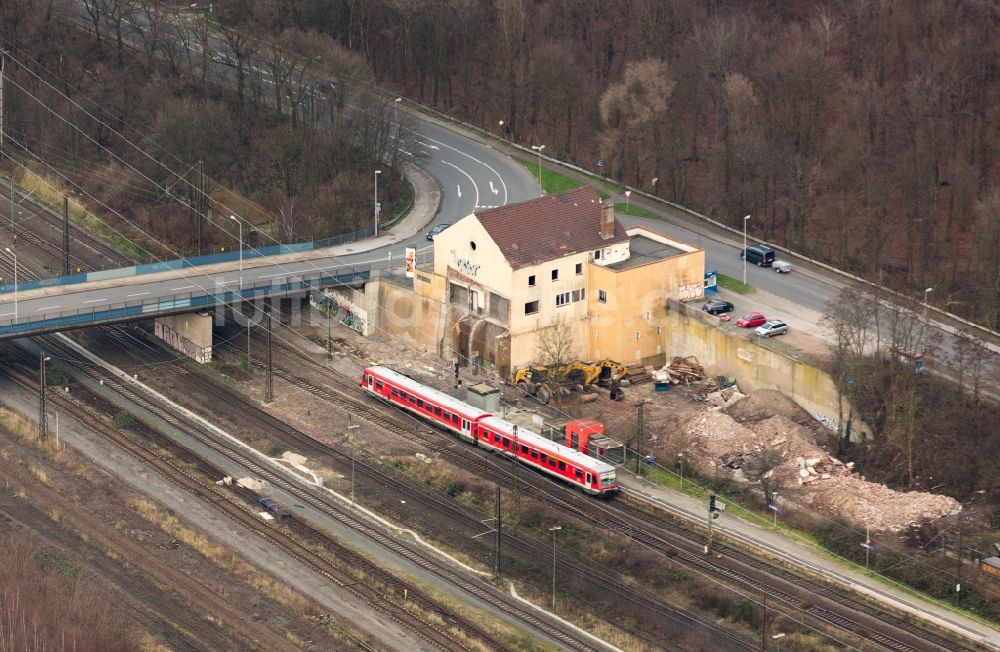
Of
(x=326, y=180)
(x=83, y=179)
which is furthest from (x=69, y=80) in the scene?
(x=326, y=180)

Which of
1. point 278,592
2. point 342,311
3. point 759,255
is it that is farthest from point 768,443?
point 342,311

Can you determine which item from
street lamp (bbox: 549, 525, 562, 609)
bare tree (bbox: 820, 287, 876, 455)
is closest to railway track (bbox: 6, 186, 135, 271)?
street lamp (bbox: 549, 525, 562, 609)

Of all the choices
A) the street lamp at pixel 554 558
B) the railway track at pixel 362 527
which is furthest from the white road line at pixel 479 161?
the street lamp at pixel 554 558

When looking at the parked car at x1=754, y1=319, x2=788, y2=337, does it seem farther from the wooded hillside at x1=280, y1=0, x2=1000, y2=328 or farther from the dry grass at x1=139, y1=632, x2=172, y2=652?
the dry grass at x1=139, y1=632, x2=172, y2=652

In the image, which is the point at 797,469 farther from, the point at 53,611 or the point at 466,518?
the point at 53,611

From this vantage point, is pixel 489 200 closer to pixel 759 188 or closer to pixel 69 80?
pixel 759 188

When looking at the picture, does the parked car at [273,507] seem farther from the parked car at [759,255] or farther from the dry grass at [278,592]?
the parked car at [759,255]
